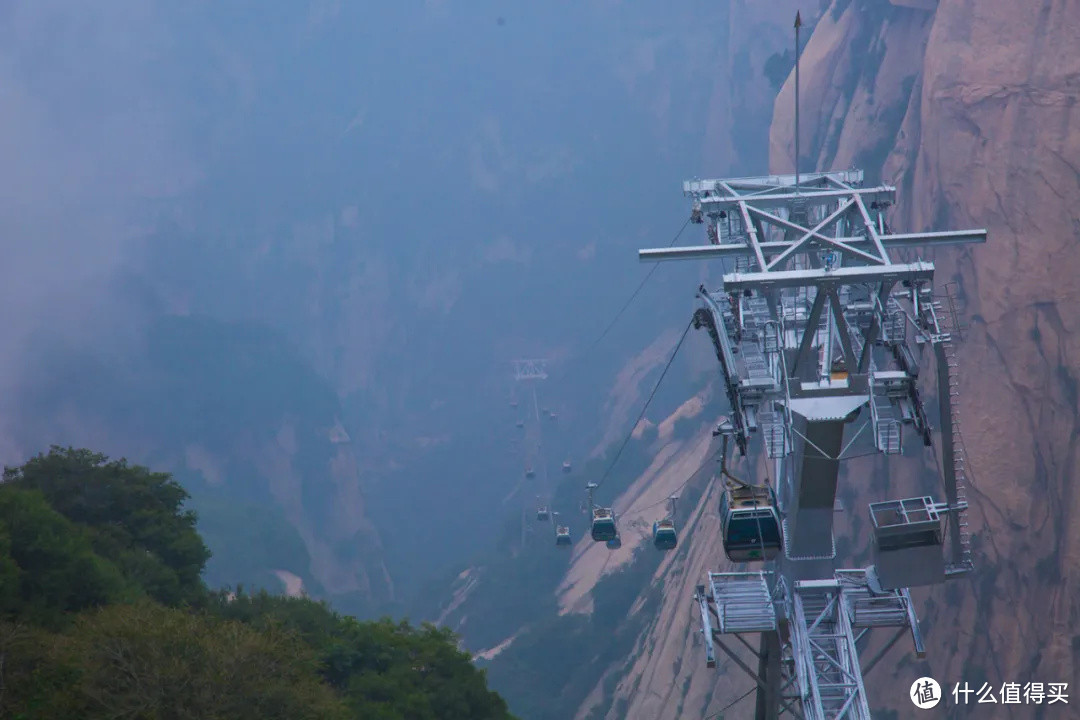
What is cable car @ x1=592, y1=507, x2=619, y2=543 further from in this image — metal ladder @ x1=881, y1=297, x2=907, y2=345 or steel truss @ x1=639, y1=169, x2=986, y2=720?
metal ladder @ x1=881, y1=297, x2=907, y2=345

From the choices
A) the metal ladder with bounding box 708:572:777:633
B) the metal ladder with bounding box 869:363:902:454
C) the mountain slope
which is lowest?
the metal ladder with bounding box 708:572:777:633

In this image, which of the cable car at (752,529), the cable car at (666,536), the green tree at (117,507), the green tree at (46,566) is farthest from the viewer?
the green tree at (117,507)

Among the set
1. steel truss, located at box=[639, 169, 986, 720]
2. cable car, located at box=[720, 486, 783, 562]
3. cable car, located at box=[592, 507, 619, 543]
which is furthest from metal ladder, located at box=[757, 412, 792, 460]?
cable car, located at box=[592, 507, 619, 543]


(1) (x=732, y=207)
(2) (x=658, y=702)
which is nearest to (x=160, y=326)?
(2) (x=658, y=702)

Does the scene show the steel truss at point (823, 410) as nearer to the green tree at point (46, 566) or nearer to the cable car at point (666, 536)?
the cable car at point (666, 536)

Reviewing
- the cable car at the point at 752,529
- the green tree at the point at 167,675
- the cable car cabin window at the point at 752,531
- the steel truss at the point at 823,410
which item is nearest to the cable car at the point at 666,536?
the steel truss at the point at 823,410
